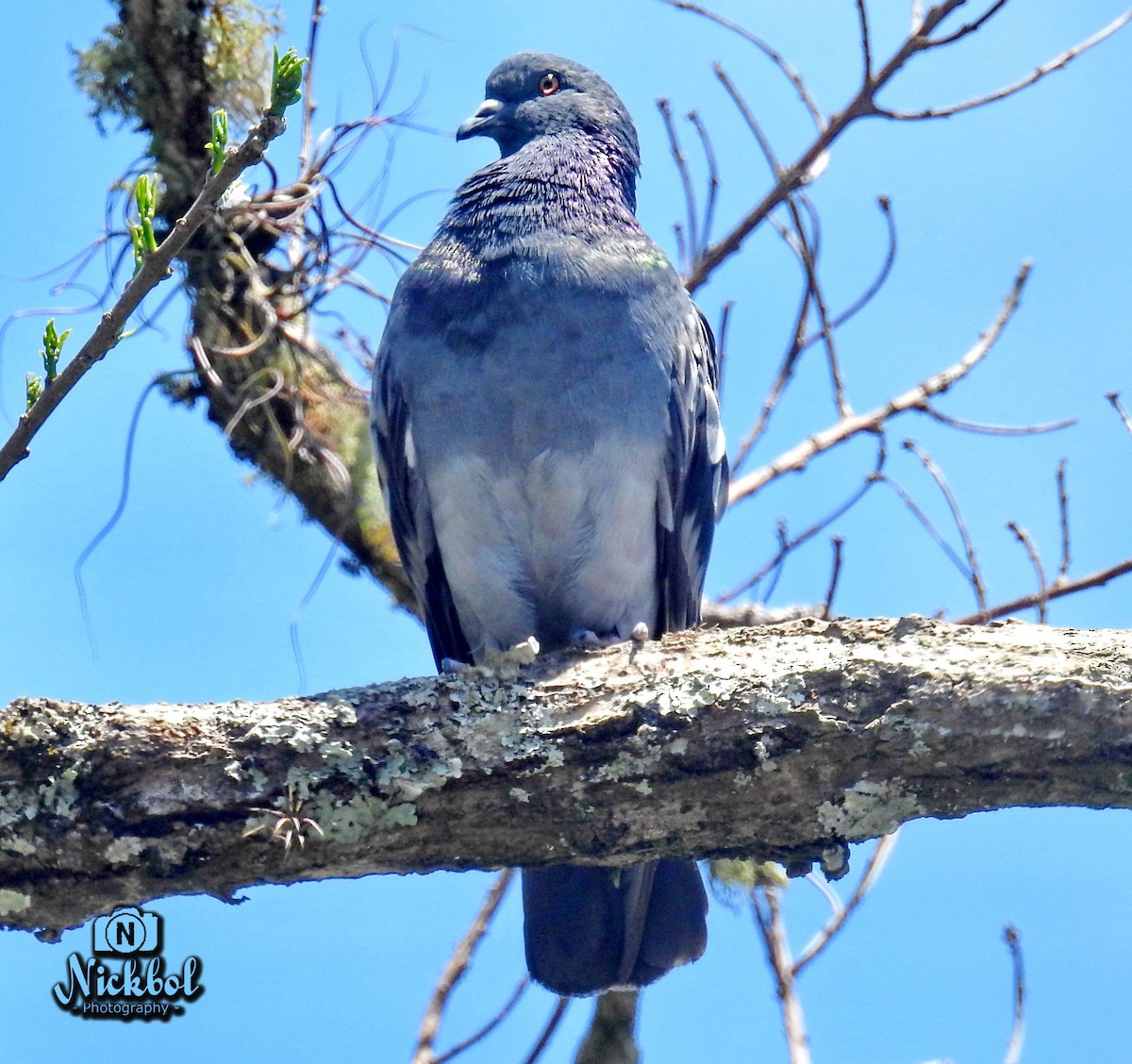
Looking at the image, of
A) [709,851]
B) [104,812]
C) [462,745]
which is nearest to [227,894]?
[104,812]

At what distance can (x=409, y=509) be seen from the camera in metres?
4.79

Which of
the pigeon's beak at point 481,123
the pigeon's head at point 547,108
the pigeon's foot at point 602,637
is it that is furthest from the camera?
the pigeon's beak at point 481,123

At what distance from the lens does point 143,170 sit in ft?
18.6

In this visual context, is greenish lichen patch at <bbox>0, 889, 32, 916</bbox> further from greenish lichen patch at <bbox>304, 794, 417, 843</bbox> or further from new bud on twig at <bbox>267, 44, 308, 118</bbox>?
new bud on twig at <bbox>267, 44, 308, 118</bbox>

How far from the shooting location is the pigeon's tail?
4090mm

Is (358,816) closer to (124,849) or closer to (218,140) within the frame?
(124,849)

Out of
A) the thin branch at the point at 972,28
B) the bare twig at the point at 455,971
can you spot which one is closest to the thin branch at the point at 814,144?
the thin branch at the point at 972,28

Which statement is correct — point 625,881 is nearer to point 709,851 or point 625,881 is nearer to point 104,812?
point 709,851

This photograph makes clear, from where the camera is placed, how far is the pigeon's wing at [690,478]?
182 inches

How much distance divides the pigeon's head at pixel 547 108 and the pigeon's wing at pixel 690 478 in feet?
3.50

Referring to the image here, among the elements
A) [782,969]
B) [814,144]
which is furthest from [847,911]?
[814,144]

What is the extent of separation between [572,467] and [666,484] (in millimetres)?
423

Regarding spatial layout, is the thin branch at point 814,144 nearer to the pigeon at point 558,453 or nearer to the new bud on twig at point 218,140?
the pigeon at point 558,453

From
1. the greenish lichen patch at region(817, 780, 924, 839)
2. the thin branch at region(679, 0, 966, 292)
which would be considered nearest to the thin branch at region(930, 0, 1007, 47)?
the thin branch at region(679, 0, 966, 292)
